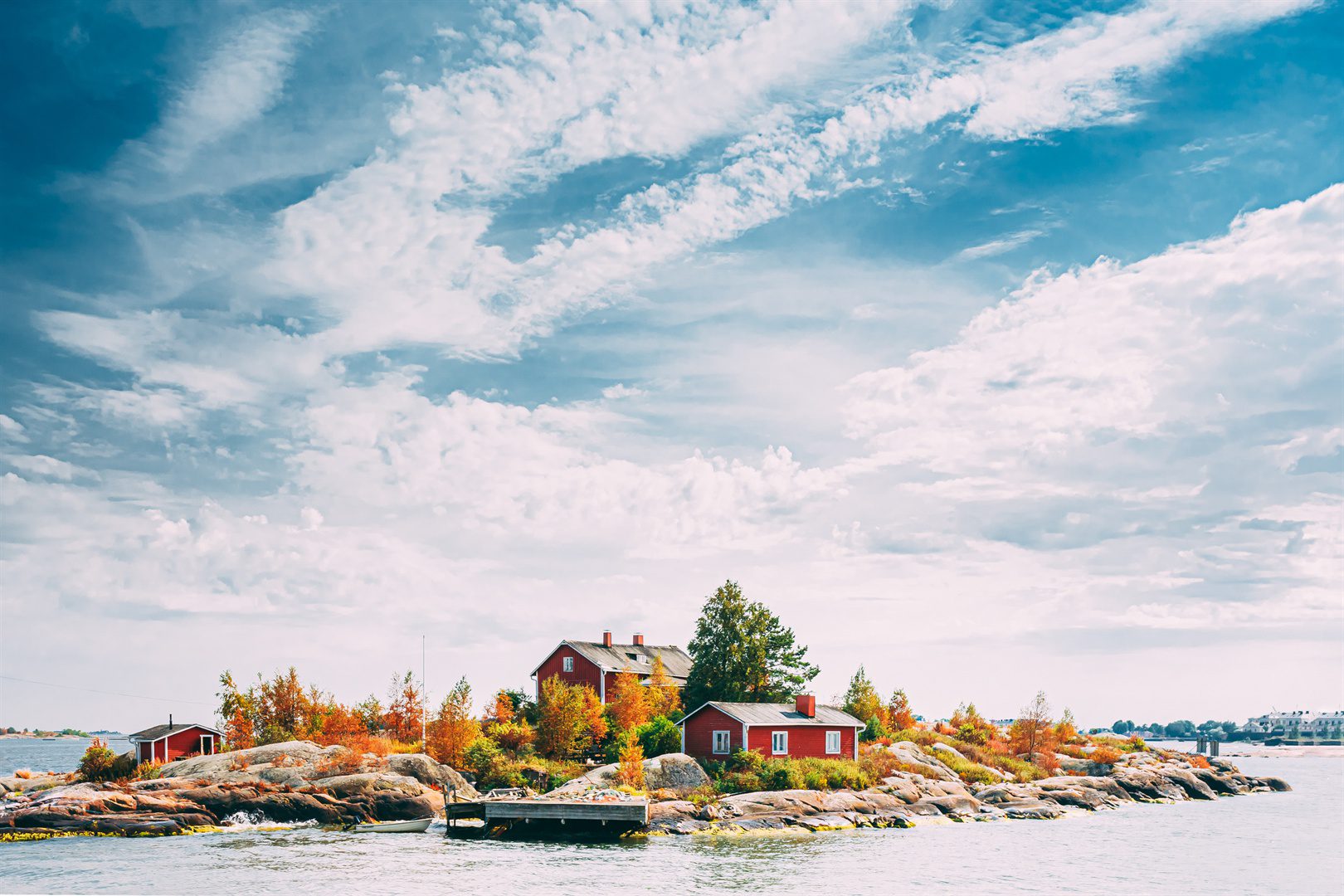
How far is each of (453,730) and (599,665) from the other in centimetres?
1605

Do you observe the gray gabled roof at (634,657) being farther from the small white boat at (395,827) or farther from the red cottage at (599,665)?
the small white boat at (395,827)

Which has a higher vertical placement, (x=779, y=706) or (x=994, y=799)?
(x=779, y=706)

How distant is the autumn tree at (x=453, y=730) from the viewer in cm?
6612

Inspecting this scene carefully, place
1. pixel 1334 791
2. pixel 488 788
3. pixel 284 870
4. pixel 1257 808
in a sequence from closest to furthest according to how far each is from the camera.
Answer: pixel 284 870 → pixel 488 788 → pixel 1257 808 → pixel 1334 791

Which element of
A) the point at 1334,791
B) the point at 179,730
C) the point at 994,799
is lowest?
the point at 1334,791

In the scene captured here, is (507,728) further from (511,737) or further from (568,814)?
(568,814)

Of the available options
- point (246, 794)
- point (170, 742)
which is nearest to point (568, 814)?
point (246, 794)

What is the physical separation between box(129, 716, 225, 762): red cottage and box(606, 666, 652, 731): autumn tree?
87.4 ft

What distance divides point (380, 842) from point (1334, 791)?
3701 inches

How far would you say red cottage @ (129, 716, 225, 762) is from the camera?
220ft

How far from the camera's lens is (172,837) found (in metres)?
49.5

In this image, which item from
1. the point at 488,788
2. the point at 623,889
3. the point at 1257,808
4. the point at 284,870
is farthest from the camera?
the point at 1257,808

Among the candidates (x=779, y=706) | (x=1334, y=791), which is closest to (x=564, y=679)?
(x=779, y=706)

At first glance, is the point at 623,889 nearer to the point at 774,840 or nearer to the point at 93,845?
the point at 774,840
